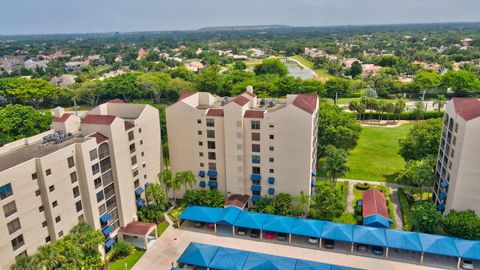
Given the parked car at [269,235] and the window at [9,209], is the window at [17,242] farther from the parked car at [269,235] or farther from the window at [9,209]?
the parked car at [269,235]

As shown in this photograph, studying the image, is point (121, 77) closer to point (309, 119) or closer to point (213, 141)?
point (213, 141)

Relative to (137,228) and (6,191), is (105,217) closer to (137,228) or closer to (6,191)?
(137,228)

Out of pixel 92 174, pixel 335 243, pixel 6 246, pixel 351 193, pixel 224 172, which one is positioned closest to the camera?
pixel 6 246

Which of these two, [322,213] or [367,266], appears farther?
[322,213]

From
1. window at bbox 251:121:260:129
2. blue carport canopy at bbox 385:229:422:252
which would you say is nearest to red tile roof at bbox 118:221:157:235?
window at bbox 251:121:260:129

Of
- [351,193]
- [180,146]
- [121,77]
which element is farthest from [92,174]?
[121,77]

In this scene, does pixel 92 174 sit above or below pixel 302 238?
above
